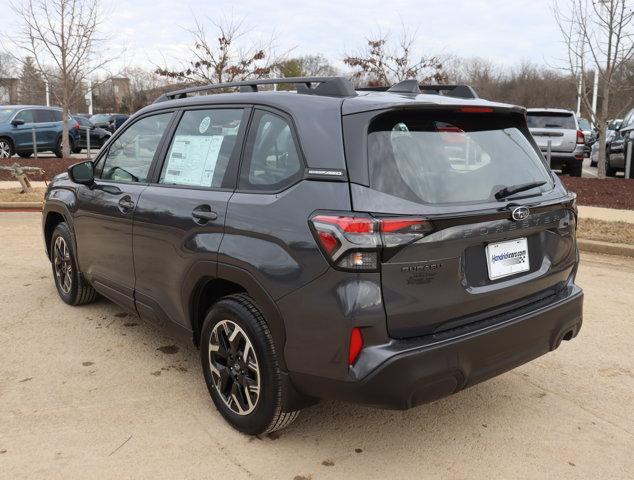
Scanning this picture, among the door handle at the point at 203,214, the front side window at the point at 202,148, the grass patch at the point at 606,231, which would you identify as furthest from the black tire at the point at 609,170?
the door handle at the point at 203,214

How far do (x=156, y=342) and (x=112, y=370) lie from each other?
0.54m

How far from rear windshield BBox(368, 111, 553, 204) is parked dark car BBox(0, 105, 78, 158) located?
1747 cm

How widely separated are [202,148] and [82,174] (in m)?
1.42

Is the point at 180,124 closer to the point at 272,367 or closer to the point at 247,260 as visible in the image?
the point at 247,260

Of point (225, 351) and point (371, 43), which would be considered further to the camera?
point (371, 43)

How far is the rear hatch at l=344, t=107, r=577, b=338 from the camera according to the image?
256 cm

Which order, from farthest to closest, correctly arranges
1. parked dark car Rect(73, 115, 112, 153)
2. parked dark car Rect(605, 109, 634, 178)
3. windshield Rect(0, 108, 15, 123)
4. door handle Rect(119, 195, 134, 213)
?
parked dark car Rect(73, 115, 112, 153), windshield Rect(0, 108, 15, 123), parked dark car Rect(605, 109, 634, 178), door handle Rect(119, 195, 134, 213)

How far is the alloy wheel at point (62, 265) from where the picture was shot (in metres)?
5.09

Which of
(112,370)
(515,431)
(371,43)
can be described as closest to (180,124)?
(112,370)

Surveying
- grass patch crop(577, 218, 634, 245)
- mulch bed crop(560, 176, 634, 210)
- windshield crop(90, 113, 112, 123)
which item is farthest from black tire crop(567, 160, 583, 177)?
windshield crop(90, 113, 112, 123)

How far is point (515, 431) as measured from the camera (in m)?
3.21

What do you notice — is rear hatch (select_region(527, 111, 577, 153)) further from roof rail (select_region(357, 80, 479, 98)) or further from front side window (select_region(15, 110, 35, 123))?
front side window (select_region(15, 110, 35, 123))

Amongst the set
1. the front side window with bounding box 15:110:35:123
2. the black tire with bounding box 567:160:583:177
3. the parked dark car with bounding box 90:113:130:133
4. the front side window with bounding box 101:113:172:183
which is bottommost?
the black tire with bounding box 567:160:583:177

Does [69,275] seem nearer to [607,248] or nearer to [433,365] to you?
[433,365]
